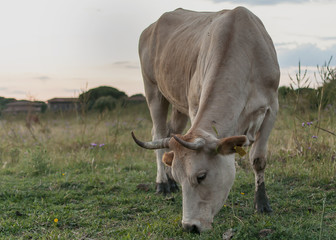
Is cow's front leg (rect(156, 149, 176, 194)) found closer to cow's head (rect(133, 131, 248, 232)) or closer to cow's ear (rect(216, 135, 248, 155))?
cow's head (rect(133, 131, 248, 232))

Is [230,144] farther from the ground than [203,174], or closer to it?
farther from the ground

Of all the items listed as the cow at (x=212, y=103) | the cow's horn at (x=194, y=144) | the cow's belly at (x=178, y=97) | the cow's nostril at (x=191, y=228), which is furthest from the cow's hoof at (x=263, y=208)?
the cow's belly at (x=178, y=97)

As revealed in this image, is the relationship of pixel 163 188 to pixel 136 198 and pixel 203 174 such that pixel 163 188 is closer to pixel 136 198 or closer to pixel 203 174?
pixel 136 198

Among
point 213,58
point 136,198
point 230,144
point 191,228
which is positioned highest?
point 213,58

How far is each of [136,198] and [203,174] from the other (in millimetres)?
1847

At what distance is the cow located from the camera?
326 cm

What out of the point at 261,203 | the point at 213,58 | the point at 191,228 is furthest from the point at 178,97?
the point at 191,228

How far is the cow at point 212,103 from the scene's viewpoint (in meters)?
3.26

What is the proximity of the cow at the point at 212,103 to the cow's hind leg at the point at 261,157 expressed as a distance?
0.4 inches

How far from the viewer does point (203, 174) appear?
10.6ft

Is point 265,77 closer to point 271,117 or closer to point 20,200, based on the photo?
point 271,117

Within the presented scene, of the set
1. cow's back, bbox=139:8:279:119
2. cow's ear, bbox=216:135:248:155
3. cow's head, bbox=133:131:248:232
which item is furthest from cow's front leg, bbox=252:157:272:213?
cow's ear, bbox=216:135:248:155

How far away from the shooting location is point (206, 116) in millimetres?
3529

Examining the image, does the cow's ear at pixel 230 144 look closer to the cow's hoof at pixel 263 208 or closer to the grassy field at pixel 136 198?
the grassy field at pixel 136 198
